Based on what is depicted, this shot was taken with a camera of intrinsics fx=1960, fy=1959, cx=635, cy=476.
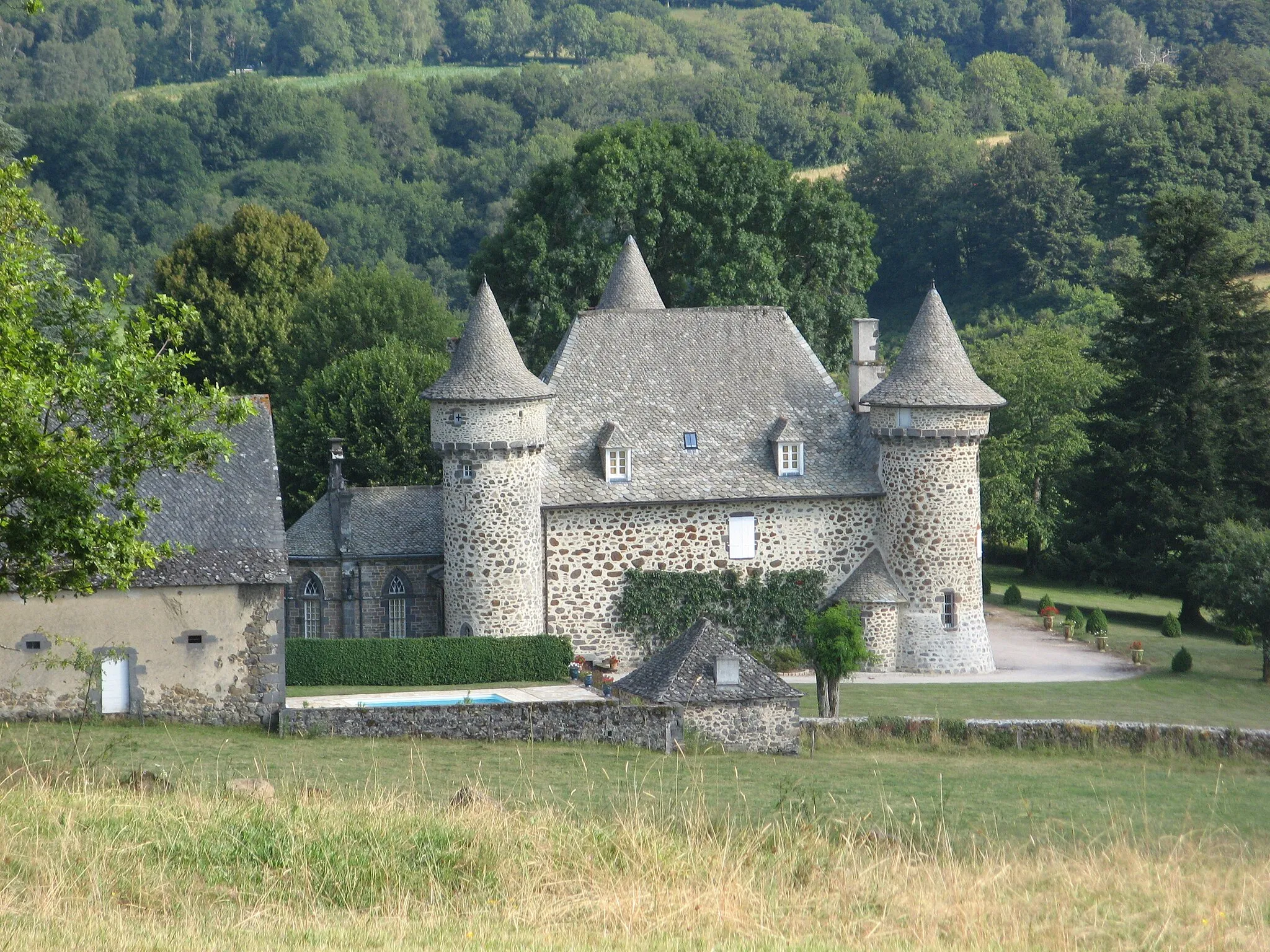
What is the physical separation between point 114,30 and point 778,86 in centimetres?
5467

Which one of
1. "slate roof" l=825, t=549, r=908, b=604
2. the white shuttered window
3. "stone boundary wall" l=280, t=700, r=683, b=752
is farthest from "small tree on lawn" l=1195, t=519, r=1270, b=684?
"stone boundary wall" l=280, t=700, r=683, b=752

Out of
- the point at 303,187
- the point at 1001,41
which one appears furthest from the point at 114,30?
the point at 1001,41

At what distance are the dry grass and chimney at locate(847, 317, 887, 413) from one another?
1014 inches

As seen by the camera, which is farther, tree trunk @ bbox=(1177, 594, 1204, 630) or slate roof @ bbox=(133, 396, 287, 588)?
tree trunk @ bbox=(1177, 594, 1204, 630)

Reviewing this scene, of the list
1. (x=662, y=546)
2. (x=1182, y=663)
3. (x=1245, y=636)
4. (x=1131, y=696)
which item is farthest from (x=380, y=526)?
(x=1245, y=636)

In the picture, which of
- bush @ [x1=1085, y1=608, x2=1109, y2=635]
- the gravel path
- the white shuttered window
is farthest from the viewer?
bush @ [x1=1085, y1=608, x2=1109, y2=635]

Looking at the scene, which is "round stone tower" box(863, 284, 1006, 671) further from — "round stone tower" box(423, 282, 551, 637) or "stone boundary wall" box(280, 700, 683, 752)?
"stone boundary wall" box(280, 700, 683, 752)

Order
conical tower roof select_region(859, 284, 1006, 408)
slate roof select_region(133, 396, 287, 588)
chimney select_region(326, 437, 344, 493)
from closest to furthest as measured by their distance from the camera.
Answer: slate roof select_region(133, 396, 287, 588) < conical tower roof select_region(859, 284, 1006, 408) < chimney select_region(326, 437, 344, 493)

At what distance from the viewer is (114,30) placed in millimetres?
151250

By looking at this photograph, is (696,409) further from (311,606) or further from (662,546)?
(311,606)

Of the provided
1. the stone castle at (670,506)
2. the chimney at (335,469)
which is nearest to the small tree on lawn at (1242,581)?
the stone castle at (670,506)

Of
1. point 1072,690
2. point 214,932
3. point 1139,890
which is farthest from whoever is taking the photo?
point 1072,690

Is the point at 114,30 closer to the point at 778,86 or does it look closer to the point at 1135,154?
the point at 778,86

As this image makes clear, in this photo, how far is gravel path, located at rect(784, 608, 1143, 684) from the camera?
3944 centimetres
